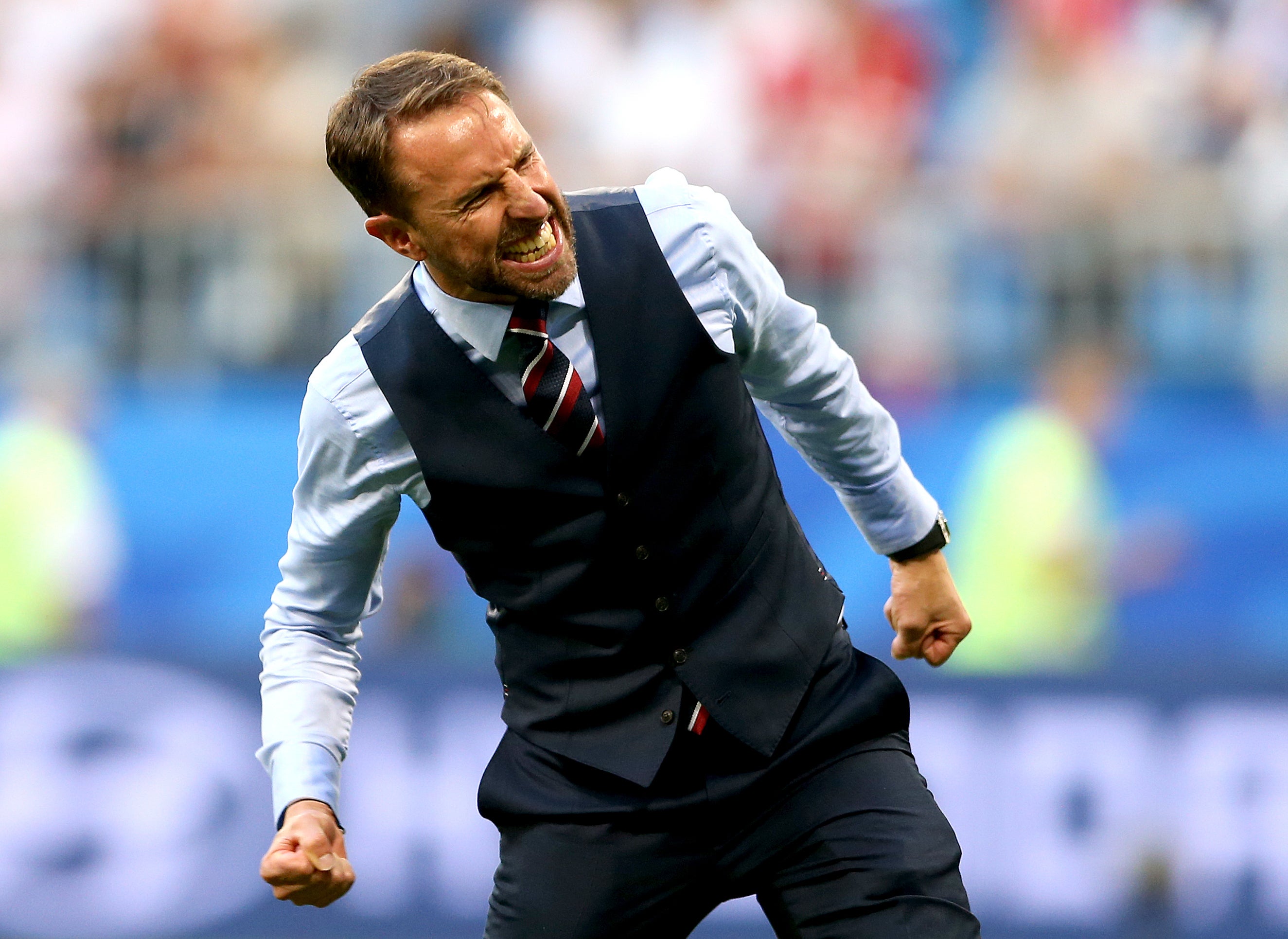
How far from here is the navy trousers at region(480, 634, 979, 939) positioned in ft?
9.64

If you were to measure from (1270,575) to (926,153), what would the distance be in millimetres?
2508

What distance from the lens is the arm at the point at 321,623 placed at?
9.46 feet

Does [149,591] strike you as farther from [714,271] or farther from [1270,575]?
[714,271]

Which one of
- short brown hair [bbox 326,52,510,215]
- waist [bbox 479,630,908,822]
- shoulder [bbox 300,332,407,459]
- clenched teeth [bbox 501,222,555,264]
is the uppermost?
short brown hair [bbox 326,52,510,215]

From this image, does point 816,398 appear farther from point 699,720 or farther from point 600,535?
point 699,720

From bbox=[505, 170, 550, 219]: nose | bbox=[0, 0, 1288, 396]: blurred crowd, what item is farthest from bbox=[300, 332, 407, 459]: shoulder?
bbox=[0, 0, 1288, 396]: blurred crowd

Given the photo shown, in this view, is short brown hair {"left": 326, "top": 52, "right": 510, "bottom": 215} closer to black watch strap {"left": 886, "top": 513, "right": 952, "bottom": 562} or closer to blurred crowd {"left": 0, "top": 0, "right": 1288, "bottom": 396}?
black watch strap {"left": 886, "top": 513, "right": 952, "bottom": 562}

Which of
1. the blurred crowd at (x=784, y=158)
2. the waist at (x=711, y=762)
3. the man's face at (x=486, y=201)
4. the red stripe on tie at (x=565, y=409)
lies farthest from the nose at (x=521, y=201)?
the blurred crowd at (x=784, y=158)

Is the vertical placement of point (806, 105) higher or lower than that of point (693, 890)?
higher

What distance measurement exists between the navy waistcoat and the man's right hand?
38cm

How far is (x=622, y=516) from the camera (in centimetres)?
292

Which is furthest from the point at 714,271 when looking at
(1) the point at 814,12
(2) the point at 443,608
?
(1) the point at 814,12

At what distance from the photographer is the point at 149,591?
802 cm

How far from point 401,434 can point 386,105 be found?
1.73 feet
